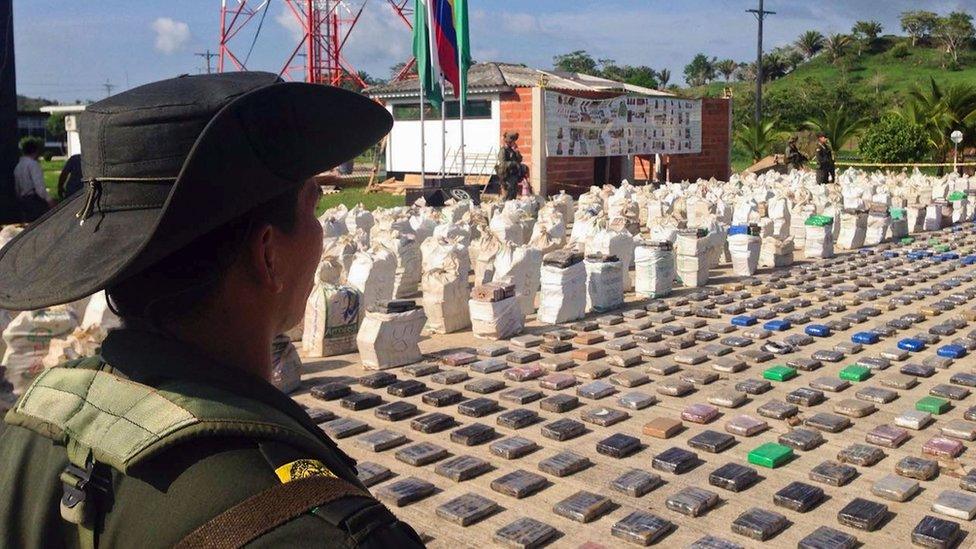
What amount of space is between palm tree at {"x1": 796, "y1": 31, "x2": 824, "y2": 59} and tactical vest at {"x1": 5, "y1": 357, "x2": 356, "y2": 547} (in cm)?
6999

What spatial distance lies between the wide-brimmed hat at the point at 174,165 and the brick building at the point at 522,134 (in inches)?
598

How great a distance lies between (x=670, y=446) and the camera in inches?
178

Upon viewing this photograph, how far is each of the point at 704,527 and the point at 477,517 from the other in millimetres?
923

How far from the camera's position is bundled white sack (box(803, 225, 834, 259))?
35.2ft

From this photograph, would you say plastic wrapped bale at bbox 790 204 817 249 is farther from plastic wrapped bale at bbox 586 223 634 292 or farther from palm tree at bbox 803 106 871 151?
palm tree at bbox 803 106 871 151

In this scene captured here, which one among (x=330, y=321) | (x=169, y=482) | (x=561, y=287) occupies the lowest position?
(x=330, y=321)

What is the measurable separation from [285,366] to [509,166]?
371 inches

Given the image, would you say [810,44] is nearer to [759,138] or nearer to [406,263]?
[759,138]

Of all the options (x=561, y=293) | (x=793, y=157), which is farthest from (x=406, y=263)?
(x=793, y=157)

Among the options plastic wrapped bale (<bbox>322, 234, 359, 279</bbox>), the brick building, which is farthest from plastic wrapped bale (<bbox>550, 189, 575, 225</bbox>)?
plastic wrapped bale (<bbox>322, 234, 359, 279</bbox>)

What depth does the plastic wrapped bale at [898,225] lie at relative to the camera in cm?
1245

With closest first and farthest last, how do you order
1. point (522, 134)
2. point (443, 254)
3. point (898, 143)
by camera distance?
point (443, 254) < point (522, 134) < point (898, 143)

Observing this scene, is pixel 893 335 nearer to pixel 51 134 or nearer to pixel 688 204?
pixel 688 204

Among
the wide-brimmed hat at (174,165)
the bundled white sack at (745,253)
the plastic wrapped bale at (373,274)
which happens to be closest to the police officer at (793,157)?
the bundled white sack at (745,253)
